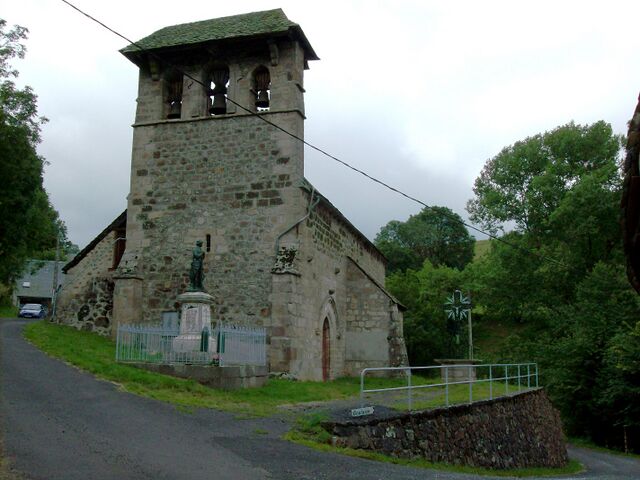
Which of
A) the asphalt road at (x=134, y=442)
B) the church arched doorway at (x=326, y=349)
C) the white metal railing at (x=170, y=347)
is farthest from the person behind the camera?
the church arched doorway at (x=326, y=349)

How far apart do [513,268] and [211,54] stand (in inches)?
760

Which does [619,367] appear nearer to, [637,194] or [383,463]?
[383,463]

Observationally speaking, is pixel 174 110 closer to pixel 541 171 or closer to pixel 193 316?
pixel 193 316

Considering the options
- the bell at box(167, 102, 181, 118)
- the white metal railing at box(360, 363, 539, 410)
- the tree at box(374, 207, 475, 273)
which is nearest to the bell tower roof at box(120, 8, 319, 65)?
the bell at box(167, 102, 181, 118)

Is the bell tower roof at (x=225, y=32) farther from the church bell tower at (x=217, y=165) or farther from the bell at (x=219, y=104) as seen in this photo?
the bell at (x=219, y=104)

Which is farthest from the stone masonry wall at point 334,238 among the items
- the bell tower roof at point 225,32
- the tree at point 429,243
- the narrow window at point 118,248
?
the tree at point 429,243

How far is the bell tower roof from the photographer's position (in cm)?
1822

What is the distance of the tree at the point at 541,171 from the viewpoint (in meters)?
31.7

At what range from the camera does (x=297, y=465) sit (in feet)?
25.0

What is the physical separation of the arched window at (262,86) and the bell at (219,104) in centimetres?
99

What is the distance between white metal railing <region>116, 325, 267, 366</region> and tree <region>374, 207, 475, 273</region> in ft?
142

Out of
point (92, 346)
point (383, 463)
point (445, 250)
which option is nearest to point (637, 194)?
point (383, 463)

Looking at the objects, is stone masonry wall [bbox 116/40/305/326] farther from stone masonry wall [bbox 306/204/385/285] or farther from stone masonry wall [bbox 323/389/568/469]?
stone masonry wall [bbox 323/389/568/469]

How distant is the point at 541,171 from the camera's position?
3356 cm
